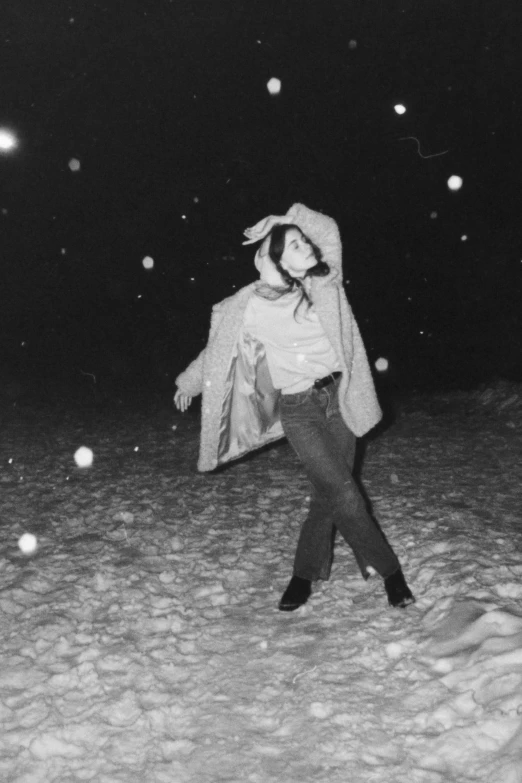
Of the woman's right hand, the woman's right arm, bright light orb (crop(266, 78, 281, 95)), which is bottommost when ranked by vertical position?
the woman's right hand

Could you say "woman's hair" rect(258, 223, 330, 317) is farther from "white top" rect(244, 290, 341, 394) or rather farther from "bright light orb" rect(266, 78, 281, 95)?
"bright light orb" rect(266, 78, 281, 95)

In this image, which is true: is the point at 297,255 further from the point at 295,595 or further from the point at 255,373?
the point at 295,595

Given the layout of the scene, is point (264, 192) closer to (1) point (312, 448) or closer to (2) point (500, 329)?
(2) point (500, 329)

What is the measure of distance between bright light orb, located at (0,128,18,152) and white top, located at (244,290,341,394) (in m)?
54.8

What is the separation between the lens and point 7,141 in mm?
52125

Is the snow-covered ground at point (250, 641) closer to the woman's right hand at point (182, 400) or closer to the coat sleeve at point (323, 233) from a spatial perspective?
the woman's right hand at point (182, 400)

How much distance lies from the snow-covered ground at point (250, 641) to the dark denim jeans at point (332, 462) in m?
0.48

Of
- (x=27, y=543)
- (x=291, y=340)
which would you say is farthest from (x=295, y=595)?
(x=27, y=543)

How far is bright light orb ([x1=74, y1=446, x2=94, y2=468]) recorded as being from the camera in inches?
328

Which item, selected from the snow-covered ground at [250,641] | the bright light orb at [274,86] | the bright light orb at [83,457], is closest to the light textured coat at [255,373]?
the snow-covered ground at [250,641]

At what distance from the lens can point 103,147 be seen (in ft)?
163

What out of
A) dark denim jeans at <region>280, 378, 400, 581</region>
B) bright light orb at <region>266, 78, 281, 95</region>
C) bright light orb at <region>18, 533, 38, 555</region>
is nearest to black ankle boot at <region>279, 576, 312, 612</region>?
dark denim jeans at <region>280, 378, 400, 581</region>

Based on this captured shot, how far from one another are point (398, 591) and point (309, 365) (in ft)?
4.57

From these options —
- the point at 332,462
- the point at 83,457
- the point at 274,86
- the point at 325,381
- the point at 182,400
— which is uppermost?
the point at 274,86
